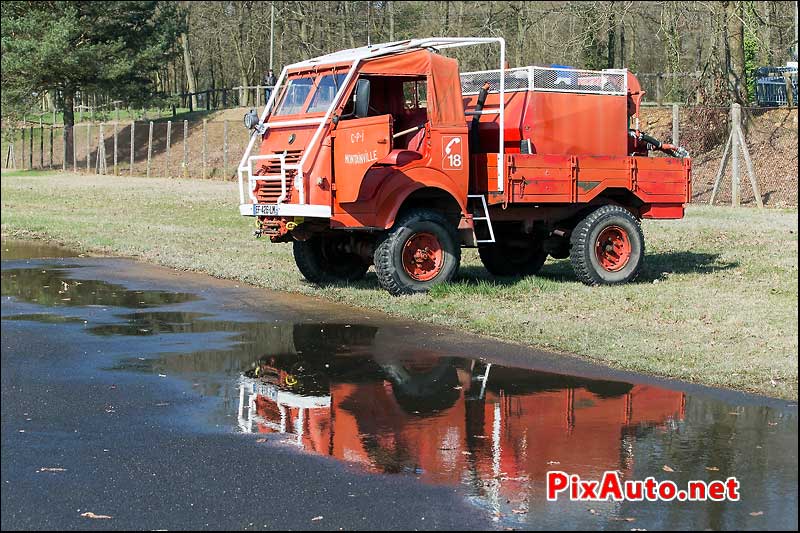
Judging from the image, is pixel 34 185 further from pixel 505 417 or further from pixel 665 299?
pixel 505 417

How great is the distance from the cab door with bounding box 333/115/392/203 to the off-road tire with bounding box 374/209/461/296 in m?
0.78

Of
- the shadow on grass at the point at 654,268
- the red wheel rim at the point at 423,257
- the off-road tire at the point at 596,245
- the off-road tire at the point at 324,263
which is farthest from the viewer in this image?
the shadow on grass at the point at 654,268

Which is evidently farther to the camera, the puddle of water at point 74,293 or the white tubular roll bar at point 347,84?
the white tubular roll bar at point 347,84

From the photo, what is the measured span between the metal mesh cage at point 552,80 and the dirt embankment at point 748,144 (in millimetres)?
14252

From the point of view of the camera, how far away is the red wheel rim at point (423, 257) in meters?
13.9

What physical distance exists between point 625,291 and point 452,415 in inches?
254

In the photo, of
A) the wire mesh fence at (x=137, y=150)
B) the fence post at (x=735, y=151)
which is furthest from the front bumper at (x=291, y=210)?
the wire mesh fence at (x=137, y=150)

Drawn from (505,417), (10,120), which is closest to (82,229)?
(505,417)

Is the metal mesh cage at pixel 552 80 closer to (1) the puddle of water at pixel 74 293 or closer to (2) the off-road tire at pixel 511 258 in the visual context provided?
(2) the off-road tire at pixel 511 258

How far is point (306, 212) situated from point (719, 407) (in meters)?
6.28

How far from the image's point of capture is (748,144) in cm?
3284

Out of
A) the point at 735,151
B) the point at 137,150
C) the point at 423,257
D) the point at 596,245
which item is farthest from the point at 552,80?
the point at 137,150

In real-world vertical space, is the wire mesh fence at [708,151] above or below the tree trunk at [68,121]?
below

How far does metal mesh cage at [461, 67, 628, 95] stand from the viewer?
48.1 feet
